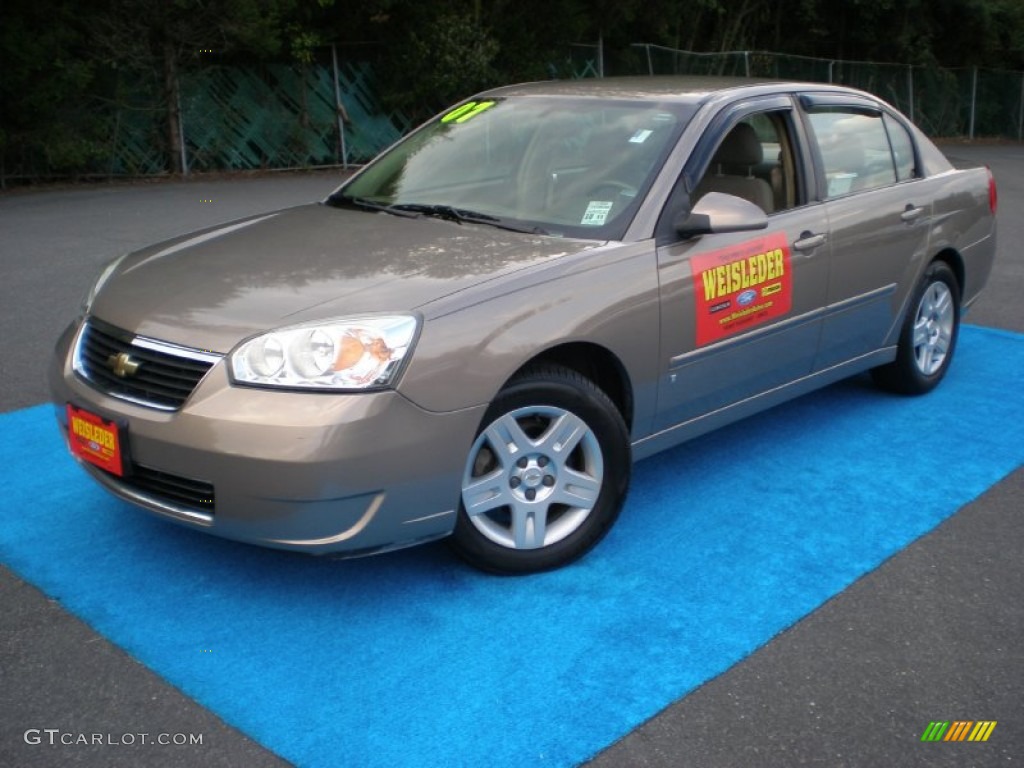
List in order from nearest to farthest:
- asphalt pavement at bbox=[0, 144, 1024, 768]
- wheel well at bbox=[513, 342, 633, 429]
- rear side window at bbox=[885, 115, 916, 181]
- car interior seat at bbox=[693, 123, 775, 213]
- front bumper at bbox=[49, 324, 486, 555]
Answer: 1. asphalt pavement at bbox=[0, 144, 1024, 768]
2. front bumper at bbox=[49, 324, 486, 555]
3. wheel well at bbox=[513, 342, 633, 429]
4. car interior seat at bbox=[693, 123, 775, 213]
5. rear side window at bbox=[885, 115, 916, 181]

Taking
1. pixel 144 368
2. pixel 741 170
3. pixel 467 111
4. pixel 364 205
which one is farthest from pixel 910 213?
pixel 144 368

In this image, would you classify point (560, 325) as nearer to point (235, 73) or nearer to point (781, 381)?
point (781, 381)

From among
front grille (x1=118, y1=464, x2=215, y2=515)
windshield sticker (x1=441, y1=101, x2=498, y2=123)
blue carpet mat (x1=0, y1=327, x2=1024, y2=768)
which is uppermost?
windshield sticker (x1=441, y1=101, x2=498, y2=123)

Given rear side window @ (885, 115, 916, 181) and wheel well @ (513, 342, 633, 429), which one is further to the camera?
rear side window @ (885, 115, 916, 181)

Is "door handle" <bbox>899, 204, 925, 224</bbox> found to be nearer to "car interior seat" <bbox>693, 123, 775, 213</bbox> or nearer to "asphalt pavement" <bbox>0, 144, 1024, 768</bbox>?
"car interior seat" <bbox>693, 123, 775, 213</bbox>

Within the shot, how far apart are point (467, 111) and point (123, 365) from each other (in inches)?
88.6

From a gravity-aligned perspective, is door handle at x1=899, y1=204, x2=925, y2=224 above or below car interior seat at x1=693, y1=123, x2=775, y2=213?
below

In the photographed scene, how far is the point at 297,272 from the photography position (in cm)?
363

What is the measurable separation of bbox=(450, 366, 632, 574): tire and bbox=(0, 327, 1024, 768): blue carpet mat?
0.41ft

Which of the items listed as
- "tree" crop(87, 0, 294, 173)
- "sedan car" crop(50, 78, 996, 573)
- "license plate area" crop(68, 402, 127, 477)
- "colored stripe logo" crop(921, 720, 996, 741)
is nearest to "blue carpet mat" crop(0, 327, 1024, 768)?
"sedan car" crop(50, 78, 996, 573)

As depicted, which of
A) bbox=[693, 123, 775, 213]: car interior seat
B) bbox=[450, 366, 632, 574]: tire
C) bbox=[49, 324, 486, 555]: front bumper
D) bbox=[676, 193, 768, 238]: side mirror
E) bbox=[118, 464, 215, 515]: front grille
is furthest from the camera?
bbox=[693, 123, 775, 213]: car interior seat

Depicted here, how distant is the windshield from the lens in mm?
4090

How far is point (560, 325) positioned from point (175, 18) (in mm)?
15042

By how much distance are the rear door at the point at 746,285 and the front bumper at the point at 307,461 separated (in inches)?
41.5
